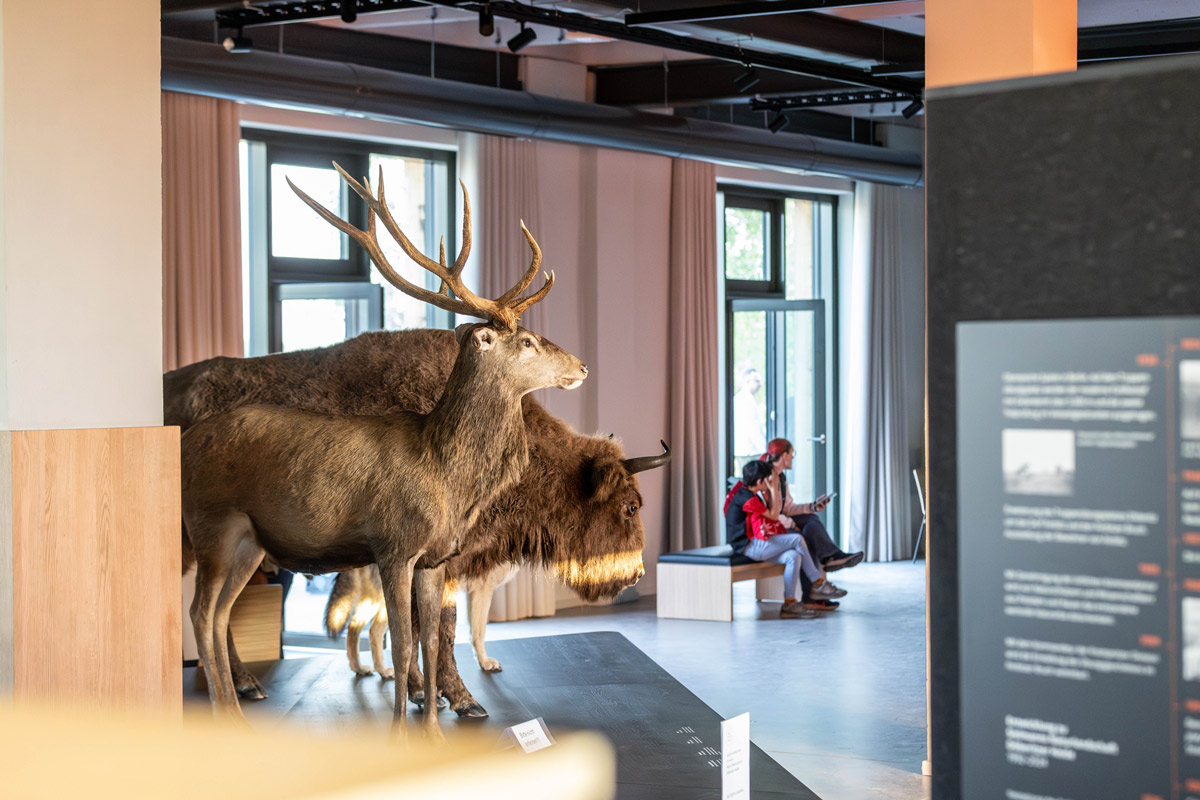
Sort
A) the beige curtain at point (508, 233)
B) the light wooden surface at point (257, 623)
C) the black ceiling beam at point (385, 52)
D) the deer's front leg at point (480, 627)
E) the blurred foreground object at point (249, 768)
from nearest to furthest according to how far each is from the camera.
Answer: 1. the blurred foreground object at point (249, 768)
2. the deer's front leg at point (480, 627)
3. the light wooden surface at point (257, 623)
4. the black ceiling beam at point (385, 52)
5. the beige curtain at point (508, 233)

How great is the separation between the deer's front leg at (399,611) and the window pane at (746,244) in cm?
782

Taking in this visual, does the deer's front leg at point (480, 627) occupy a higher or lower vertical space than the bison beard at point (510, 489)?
lower

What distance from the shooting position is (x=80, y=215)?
124 inches

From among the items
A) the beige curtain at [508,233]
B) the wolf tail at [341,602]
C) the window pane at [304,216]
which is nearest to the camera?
the wolf tail at [341,602]

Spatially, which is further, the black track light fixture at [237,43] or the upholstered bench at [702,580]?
the upholstered bench at [702,580]

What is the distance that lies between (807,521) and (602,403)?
1849 millimetres

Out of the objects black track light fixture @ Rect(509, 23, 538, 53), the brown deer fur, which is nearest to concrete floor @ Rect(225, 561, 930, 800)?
the brown deer fur

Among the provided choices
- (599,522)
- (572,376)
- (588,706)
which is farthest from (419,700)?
(572,376)

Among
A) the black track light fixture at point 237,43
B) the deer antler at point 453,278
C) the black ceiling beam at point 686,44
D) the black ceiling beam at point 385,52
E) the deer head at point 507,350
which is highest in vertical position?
the black ceiling beam at point 385,52

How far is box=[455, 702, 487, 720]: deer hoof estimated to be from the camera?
14.5 feet

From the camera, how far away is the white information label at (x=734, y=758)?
2541 mm

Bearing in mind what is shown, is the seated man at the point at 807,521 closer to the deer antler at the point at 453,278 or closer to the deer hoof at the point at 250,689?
the deer hoof at the point at 250,689

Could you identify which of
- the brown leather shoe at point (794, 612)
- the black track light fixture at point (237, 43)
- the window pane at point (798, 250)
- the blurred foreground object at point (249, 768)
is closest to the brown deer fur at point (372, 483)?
the blurred foreground object at point (249, 768)

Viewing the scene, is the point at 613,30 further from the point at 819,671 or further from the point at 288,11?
the point at 819,671
